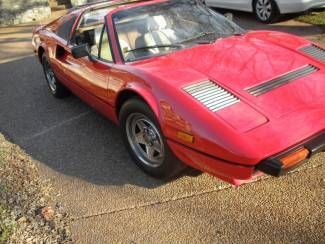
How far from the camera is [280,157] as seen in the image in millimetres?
2711

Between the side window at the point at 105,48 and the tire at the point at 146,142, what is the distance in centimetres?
61

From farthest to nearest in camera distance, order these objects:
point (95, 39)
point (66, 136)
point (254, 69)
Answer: point (66, 136) → point (95, 39) → point (254, 69)

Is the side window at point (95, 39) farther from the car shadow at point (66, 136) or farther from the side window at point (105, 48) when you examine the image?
the car shadow at point (66, 136)

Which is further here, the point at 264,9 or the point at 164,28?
the point at 264,9

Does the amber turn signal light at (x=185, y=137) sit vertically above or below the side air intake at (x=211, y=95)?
below

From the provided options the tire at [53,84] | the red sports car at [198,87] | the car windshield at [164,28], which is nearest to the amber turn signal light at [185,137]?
the red sports car at [198,87]

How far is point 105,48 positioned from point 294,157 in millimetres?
2200

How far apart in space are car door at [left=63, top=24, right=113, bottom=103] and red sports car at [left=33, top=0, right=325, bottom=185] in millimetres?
→ 10

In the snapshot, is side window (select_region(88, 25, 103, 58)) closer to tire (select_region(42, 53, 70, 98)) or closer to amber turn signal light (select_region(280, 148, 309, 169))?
tire (select_region(42, 53, 70, 98))

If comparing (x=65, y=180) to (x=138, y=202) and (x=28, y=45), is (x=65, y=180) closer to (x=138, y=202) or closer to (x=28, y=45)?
(x=138, y=202)

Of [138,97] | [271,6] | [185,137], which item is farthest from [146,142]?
[271,6]

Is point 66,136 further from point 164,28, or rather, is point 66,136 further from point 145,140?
point 164,28

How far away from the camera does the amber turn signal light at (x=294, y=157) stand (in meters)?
2.71

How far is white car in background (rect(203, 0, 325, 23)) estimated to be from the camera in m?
7.79
